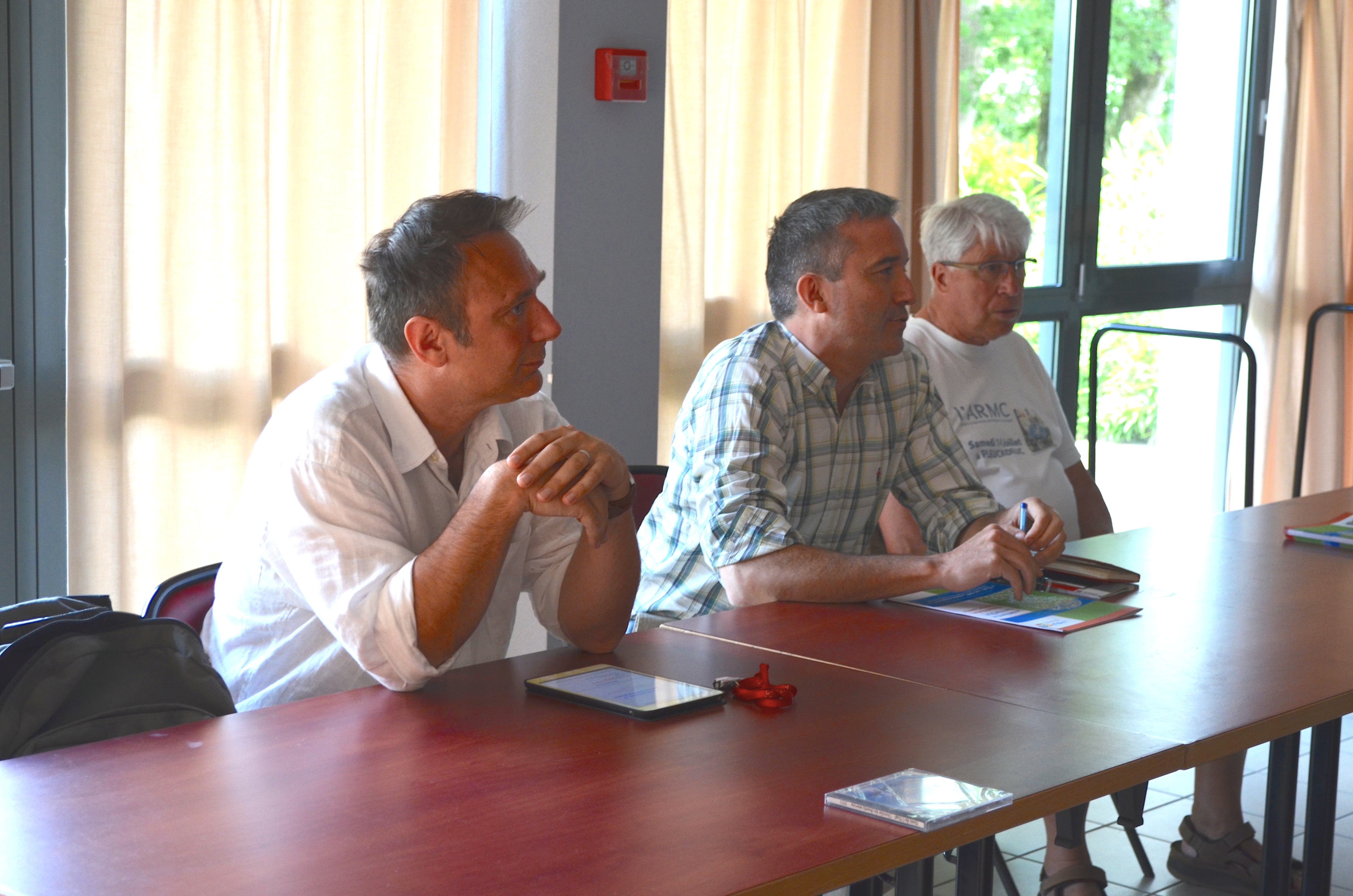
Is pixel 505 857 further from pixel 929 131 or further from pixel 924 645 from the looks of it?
pixel 929 131

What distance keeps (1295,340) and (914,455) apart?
397 cm

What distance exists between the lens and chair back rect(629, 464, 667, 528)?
268 centimetres

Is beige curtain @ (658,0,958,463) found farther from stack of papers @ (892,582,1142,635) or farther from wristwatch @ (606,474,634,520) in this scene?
wristwatch @ (606,474,634,520)

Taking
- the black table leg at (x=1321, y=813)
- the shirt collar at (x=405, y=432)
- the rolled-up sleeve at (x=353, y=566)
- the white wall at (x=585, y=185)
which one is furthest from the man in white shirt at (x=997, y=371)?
the rolled-up sleeve at (x=353, y=566)

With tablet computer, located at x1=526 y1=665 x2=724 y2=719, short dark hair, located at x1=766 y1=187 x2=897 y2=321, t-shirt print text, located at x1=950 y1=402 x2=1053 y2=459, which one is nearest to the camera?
tablet computer, located at x1=526 y1=665 x2=724 y2=719

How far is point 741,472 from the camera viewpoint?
230 cm

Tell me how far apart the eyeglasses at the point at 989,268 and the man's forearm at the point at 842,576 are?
1.12m

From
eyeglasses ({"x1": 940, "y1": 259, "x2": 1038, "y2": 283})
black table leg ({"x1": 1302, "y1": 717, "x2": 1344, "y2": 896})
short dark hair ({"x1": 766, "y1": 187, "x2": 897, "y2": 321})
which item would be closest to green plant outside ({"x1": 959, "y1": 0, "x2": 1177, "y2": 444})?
eyeglasses ({"x1": 940, "y1": 259, "x2": 1038, "y2": 283})

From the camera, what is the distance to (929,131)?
4.25 m

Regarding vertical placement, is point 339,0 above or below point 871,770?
above

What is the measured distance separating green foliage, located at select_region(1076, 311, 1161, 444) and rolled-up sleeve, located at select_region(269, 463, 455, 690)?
3.91m

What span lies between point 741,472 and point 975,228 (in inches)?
46.2

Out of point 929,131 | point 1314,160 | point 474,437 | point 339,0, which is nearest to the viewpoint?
point 474,437

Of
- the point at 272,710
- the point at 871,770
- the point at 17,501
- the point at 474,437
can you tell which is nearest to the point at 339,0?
the point at 17,501
